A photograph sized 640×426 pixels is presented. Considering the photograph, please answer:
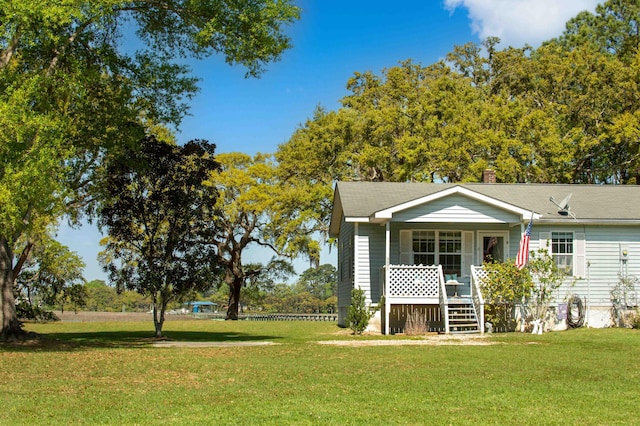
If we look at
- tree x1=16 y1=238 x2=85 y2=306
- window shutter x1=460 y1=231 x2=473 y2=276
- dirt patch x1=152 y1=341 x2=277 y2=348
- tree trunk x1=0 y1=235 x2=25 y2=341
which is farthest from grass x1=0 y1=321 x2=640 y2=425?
tree x1=16 y1=238 x2=85 y2=306

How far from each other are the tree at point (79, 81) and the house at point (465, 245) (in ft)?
23.3

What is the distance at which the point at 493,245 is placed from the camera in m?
26.6

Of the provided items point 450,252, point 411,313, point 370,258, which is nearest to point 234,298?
point 370,258

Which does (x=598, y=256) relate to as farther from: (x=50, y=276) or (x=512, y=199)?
(x=50, y=276)

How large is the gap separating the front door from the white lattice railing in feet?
9.46

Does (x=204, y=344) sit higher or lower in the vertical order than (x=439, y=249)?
lower

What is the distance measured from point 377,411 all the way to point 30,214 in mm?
12926

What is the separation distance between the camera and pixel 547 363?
565 inches

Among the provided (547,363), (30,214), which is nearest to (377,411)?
(547,363)

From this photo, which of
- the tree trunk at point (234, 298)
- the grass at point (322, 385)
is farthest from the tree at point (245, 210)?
the grass at point (322, 385)

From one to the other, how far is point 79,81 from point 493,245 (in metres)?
15.2

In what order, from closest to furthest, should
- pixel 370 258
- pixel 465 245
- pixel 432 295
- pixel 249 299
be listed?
pixel 432 295 → pixel 370 258 → pixel 465 245 → pixel 249 299

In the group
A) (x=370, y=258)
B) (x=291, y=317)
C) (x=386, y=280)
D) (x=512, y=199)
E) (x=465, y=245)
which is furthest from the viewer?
(x=291, y=317)

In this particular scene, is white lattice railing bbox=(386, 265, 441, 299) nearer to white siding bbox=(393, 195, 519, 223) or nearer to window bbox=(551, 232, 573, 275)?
white siding bbox=(393, 195, 519, 223)
